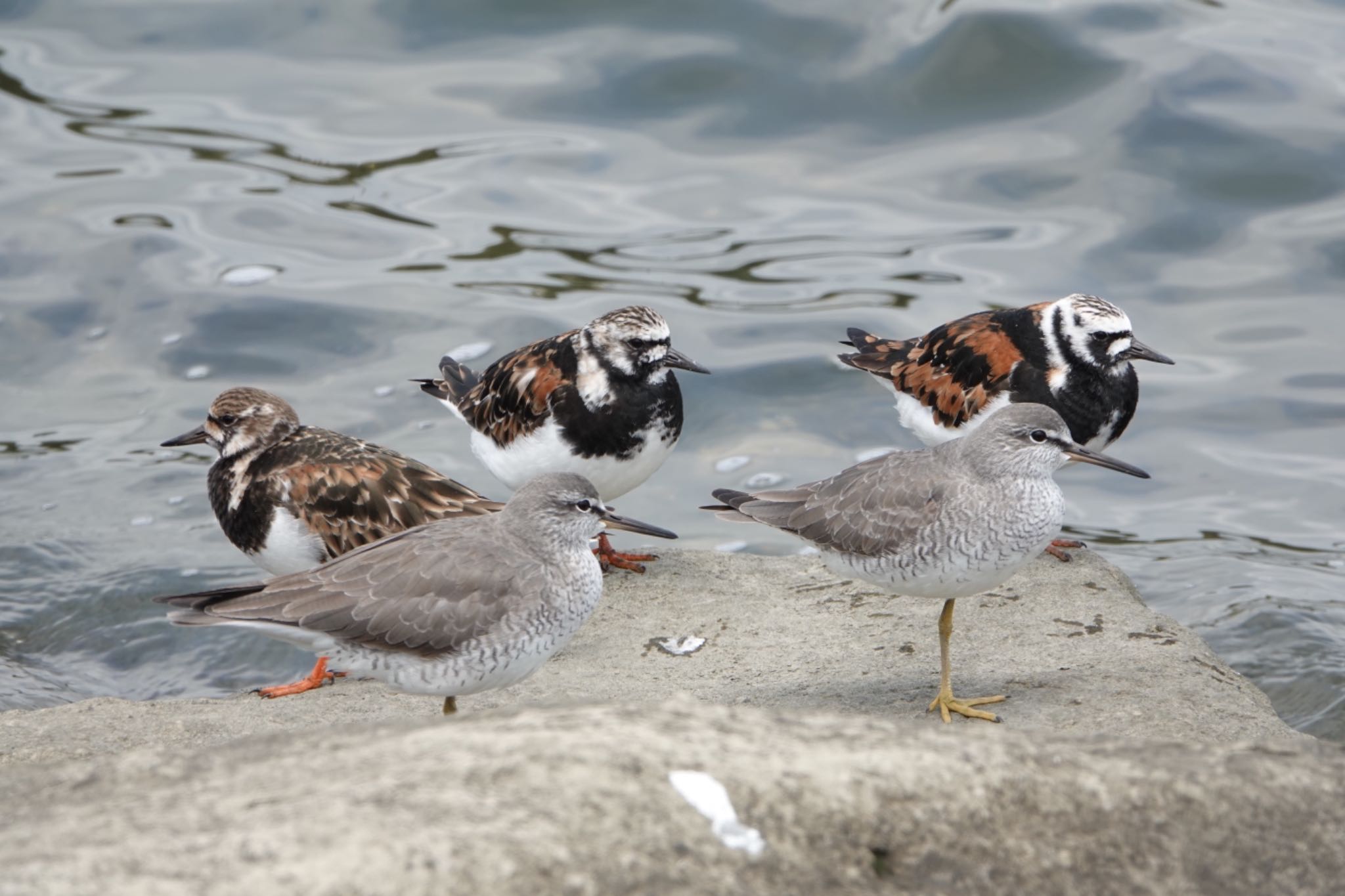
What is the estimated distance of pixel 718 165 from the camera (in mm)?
13445

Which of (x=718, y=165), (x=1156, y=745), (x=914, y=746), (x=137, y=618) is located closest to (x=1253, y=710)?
(x=1156, y=745)

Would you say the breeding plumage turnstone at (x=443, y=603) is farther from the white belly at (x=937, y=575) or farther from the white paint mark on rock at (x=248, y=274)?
the white paint mark on rock at (x=248, y=274)

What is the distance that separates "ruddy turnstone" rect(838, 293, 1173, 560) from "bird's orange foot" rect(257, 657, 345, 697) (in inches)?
133

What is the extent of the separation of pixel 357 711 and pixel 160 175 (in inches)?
349

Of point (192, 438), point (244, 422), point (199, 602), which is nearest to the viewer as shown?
point (199, 602)

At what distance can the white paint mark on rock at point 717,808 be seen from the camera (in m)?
3.02

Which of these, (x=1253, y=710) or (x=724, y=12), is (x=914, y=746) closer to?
(x=1253, y=710)

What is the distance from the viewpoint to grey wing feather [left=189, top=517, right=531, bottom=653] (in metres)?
5.22

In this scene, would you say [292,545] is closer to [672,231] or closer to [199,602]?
[199,602]

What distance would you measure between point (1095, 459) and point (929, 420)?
7.21 ft

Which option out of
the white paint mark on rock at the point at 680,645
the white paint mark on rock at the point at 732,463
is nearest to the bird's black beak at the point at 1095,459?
the white paint mark on rock at the point at 680,645

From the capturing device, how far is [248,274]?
489 inches

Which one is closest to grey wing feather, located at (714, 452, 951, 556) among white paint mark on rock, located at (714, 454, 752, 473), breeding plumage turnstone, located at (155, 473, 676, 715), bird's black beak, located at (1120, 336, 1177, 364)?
breeding plumage turnstone, located at (155, 473, 676, 715)

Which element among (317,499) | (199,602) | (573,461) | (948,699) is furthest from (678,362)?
(199,602)
